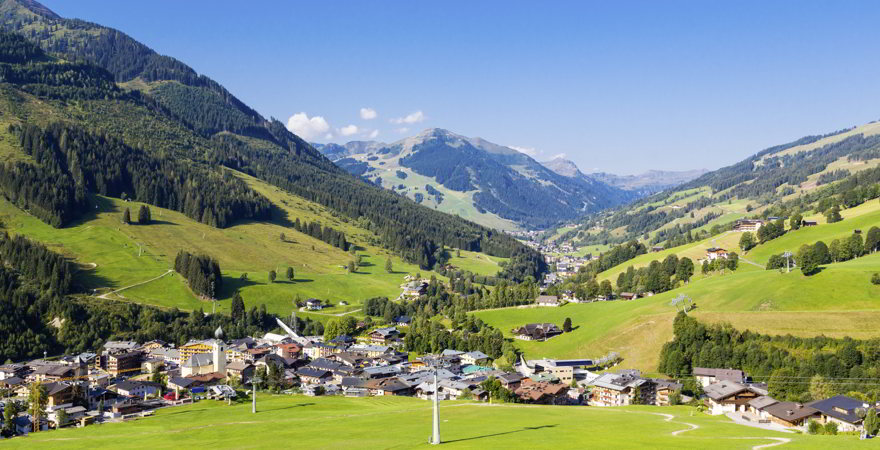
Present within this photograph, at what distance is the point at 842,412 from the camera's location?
72.8 m

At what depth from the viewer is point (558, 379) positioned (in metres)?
114

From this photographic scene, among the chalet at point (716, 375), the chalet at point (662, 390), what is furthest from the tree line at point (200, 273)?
the chalet at point (716, 375)

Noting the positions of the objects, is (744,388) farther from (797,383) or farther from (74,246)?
(74,246)

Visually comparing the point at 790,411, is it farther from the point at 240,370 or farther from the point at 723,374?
the point at 240,370

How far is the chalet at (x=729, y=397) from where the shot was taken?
84.3m

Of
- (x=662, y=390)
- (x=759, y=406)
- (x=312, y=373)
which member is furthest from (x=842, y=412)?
(x=312, y=373)

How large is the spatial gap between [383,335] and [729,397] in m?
86.1

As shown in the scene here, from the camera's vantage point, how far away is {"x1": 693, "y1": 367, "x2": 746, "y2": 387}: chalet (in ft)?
327

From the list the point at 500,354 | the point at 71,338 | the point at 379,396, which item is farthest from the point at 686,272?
the point at 71,338

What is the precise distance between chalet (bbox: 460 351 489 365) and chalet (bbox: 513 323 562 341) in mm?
15832

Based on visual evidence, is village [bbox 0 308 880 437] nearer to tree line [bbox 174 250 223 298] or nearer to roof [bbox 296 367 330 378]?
roof [bbox 296 367 330 378]

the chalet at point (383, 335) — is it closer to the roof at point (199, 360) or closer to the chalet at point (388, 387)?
the chalet at point (388, 387)

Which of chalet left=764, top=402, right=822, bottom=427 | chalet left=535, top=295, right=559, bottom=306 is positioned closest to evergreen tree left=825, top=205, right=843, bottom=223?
chalet left=535, top=295, right=559, bottom=306

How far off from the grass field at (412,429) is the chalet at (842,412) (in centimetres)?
1437
